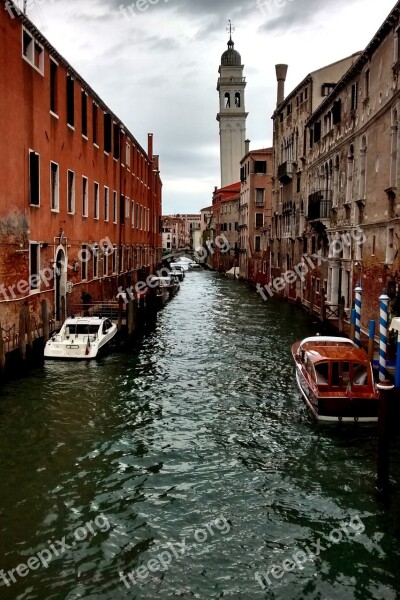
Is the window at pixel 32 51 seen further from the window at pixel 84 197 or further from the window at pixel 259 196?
→ the window at pixel 259 196

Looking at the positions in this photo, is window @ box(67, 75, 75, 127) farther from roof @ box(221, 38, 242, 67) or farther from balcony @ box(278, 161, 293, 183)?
roof @ box(221, 38, 242, 67)

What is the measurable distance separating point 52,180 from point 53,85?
296 centimetres

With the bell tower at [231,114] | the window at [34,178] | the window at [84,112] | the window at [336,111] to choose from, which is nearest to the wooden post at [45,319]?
the window at [34,178]

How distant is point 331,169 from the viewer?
76.7 ft

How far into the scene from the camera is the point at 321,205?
23.5 meters

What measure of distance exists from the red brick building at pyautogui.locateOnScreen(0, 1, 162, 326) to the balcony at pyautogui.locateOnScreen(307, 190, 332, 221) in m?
9.29

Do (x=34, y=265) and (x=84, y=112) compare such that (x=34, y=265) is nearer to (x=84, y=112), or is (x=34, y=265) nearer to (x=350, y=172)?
(x=84, y=112)

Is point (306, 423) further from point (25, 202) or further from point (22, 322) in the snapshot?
point (25, 202)

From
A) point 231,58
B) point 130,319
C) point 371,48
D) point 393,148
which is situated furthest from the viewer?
point 231,58

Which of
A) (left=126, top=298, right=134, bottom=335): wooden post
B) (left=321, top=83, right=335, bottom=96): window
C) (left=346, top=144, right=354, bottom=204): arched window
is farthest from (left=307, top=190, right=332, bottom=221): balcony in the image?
(left=126, top=298, right=134, bottom=335): wooden post

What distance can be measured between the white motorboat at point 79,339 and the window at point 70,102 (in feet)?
24.3

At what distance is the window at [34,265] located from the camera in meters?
16.1

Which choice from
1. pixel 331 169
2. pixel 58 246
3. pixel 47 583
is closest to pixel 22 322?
pixel 58 246

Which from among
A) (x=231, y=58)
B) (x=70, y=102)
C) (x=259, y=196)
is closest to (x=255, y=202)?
(x=259, y=196)
